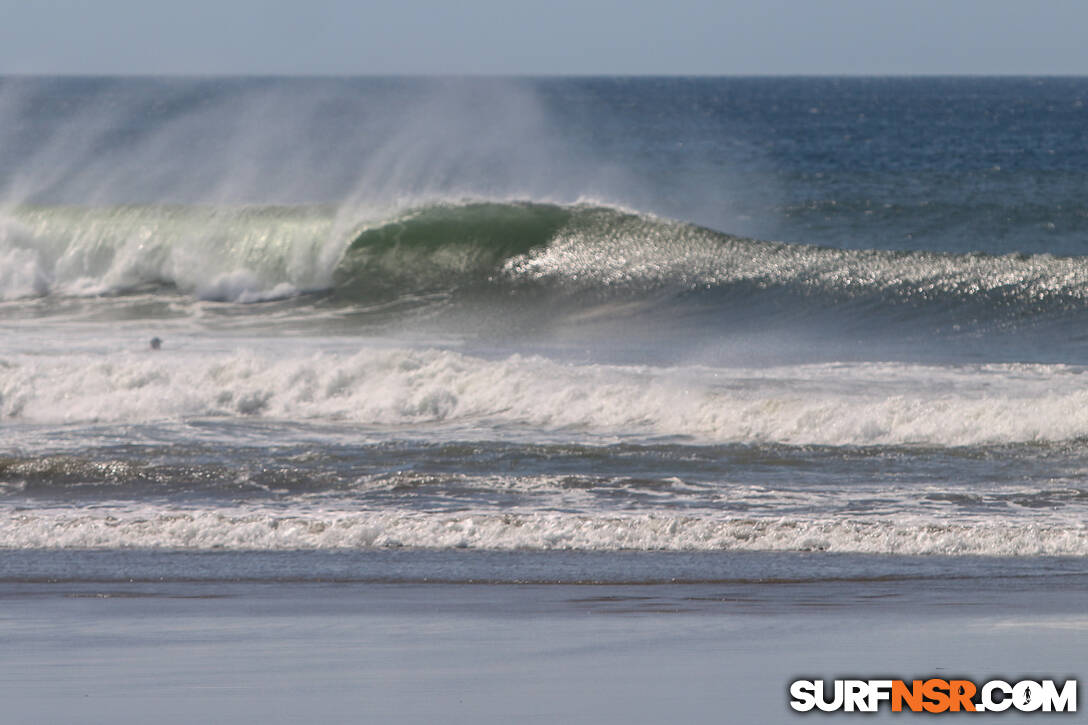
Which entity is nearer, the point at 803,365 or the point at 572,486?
the point at 572,486

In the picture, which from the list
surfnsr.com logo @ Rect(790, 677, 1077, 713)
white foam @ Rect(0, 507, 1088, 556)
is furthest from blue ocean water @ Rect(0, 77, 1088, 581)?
surfnsr.com logo @ Rect(790, 677, 1077, 713)

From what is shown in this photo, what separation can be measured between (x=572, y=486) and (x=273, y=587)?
8.61ft

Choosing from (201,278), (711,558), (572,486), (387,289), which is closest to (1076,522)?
(711,558)

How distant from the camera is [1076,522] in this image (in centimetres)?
784

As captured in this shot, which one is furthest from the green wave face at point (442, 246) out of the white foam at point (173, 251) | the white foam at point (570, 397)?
the white foam at point (570, 397)

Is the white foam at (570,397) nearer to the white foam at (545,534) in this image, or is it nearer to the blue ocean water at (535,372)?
the blue ocean water at (535,372)

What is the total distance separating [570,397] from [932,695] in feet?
22.0

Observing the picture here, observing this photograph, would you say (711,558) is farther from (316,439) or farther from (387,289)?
(387,289)

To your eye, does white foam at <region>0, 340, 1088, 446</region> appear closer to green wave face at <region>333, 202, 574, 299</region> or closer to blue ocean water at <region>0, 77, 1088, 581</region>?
blue ocean water at <region>0, 77, 1088, 581</region>

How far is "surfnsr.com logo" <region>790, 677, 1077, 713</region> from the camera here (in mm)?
4938

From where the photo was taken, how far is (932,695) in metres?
5.08

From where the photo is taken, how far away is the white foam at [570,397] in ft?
34.9

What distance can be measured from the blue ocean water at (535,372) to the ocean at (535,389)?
42 millimetres

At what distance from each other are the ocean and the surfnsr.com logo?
0.33 meters
